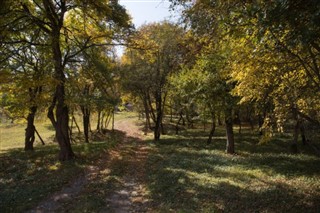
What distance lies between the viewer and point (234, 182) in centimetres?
1302

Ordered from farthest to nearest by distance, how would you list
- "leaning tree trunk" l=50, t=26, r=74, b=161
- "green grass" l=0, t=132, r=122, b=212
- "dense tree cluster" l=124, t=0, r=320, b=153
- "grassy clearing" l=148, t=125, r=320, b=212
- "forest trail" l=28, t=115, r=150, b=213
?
"leaning tree trunk" l=50, t=26, r=74, b=161
"green grass" l=0, t=132, r=122, b=212
"forest trail" l=28, t=115, r=150, b=213
"grassy clearing" l=148, t=125, r=320, b=212
"dense tree cluster" l=124, t=0, r=320, b=153

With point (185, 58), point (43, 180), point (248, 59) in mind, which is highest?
point (185, 58)

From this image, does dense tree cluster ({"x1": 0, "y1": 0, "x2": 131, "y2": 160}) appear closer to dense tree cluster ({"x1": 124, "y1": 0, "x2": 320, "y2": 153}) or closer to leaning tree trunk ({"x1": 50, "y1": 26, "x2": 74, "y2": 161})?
leaning tree trunk ({"x1": 50, "y1": 26, "x2": 74, "y2": 161})

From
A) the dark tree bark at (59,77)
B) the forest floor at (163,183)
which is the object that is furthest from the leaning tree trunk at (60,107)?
the forest floor at (163,183)

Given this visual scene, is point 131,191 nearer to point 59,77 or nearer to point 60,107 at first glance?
point 59,77

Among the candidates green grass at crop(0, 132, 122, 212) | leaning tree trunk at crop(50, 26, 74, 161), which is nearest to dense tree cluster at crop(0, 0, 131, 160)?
leaning tree trunk at crop(50, 26, 74, 161)

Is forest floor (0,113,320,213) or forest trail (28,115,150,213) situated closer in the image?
forest floor (0,113,320,213)

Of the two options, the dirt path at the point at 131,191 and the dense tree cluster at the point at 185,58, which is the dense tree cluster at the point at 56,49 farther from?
the dirt path at the point at 131,191

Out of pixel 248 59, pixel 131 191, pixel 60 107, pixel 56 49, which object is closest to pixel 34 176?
pixel 60 107

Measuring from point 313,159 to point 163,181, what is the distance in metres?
11.5

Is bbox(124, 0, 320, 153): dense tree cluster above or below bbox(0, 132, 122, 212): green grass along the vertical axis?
above

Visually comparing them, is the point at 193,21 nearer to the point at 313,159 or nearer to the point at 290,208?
the point at 290,208

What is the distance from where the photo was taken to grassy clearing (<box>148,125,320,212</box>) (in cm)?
1008

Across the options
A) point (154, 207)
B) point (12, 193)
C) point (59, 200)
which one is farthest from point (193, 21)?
point (12, 193)
